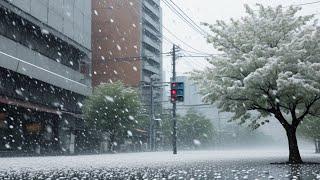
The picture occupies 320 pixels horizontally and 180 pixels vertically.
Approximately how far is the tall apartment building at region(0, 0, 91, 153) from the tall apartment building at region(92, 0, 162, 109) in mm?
24528

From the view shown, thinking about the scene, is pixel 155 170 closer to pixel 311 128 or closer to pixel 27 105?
pixel 27 105

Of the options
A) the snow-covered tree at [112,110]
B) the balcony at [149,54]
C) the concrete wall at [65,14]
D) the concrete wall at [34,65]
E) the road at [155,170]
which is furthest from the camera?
the balcony at [149,54]

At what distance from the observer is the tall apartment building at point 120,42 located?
7312cm

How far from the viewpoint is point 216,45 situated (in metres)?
20.4

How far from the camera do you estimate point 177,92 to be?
29375mm

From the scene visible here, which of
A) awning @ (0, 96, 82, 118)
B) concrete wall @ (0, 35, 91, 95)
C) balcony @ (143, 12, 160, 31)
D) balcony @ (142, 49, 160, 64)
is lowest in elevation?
awning @ (0, 96, 82, 118)

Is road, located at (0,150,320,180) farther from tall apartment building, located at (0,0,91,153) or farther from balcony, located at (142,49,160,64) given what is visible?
balcony, located at (142,49,160,64)

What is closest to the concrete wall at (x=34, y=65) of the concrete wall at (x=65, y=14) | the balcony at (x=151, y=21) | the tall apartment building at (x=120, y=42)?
the concrete wall at (x=65, y=14)

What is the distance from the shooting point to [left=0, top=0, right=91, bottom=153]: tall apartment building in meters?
32.7

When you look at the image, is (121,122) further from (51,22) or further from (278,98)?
(278,98)

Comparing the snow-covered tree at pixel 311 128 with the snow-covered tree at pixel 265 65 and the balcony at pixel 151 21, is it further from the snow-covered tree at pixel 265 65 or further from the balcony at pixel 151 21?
the balcony at pixel 151 21

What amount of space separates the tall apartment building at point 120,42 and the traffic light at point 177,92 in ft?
135

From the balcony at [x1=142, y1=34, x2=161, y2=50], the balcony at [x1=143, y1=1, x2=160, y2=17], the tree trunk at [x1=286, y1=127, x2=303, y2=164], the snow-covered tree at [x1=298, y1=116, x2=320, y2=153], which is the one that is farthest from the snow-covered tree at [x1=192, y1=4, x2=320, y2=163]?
the balcony at [x1=143, y1=1, x2=160, y2=17]

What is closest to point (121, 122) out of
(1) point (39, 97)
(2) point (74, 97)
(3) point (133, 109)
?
(3) point (133, 109)
